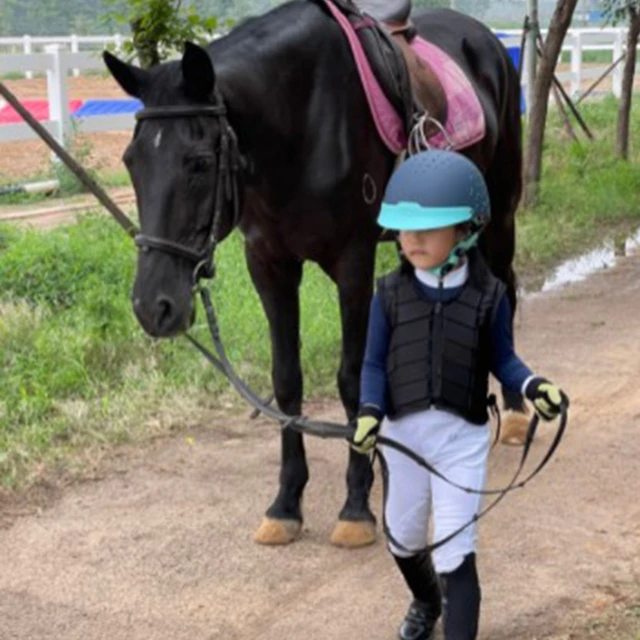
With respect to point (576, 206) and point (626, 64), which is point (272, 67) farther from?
point (626, 64)

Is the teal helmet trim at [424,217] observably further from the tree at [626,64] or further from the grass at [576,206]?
the tree at [626,64]

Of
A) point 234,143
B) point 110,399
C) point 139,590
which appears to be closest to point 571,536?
point 139,590

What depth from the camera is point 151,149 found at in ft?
12.3

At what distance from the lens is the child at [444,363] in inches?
132

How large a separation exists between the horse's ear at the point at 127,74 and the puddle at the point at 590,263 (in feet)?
19.0

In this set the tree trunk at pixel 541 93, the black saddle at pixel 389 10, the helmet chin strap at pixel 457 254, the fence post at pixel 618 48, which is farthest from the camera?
the fence post at pixel 618 48

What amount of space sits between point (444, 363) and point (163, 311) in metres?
0.87

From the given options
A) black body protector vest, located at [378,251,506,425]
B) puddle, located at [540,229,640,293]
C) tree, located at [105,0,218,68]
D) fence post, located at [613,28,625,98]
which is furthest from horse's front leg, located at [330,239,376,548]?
fence post, located at [613,28,625,98]

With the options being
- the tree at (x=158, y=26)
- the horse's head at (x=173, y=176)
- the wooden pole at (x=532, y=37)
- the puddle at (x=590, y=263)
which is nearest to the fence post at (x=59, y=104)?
the wooden pole at (x=532, y=37)

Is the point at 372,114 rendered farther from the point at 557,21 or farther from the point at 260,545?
the point at 557,21

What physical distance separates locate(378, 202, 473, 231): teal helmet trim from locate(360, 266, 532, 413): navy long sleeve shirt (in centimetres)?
21

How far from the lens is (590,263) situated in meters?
10.3

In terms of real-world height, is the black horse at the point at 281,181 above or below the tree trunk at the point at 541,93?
above

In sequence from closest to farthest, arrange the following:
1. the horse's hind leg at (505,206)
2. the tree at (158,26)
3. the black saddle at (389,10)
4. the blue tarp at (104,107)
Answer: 1. the black saddle at (389,10)
2. the horse's hind leg at (505,206)
3. the tree at (158,26)
4. the blue tarp at (104,107)
